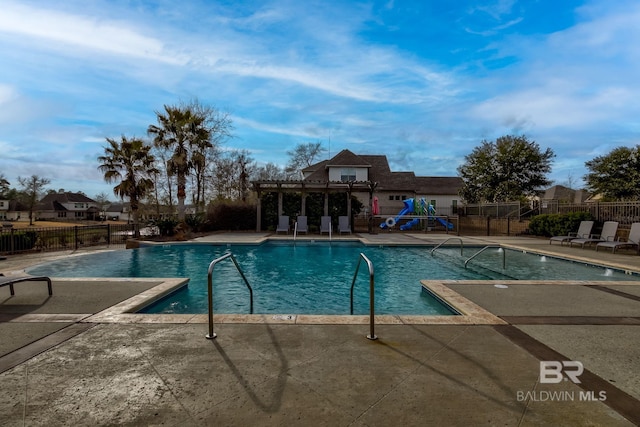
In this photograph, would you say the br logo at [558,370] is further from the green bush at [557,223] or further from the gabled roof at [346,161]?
the gabled roof at [346,161]

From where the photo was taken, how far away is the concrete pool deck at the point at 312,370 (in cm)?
220

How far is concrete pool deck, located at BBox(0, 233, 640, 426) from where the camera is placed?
2.20 m

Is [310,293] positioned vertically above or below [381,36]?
below

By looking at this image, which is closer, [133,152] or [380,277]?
[380,277]

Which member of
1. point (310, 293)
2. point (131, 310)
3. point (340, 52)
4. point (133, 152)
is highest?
point (340, 52)

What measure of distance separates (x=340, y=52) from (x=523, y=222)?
1448 centimetres

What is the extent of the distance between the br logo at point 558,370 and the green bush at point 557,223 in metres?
14.9

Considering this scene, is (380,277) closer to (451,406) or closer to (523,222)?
(451,406)

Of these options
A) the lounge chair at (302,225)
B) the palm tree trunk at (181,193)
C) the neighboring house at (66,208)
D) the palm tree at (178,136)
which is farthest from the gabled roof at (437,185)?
the neighboring house at (66,208)

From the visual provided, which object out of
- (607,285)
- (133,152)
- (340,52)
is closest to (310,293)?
(607,285)

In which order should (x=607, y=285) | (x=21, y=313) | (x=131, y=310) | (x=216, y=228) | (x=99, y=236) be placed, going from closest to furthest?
(x=21, y=313)
(x=131, y=310)
(x=607, y=285)
(x=99, y=236)
(x=216, y=228)

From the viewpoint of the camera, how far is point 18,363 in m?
2.92

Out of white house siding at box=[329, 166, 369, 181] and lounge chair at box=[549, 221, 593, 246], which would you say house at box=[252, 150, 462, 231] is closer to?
white house siding at box=[329, 166, 369, 181]

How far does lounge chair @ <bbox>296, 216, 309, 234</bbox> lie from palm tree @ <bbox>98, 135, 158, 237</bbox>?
9019 millimetres
